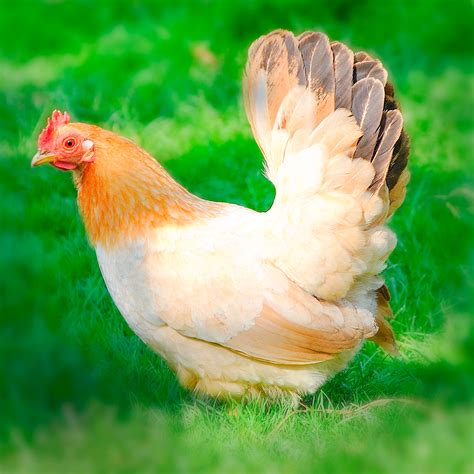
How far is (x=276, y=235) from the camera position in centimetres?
377

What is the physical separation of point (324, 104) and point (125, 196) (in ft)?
3.02

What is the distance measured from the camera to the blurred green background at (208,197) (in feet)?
11.2

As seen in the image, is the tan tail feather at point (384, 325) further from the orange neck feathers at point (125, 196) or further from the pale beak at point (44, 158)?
the pale beak at point (44, 158)

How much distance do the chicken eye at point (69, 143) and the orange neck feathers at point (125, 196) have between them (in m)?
0.08

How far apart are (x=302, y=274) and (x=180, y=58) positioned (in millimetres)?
4342

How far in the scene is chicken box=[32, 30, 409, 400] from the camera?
12.1 ft

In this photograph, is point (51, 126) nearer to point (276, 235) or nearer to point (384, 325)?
point (276, 235)

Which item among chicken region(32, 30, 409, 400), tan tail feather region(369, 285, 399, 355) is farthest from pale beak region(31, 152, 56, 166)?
tan tail feather region(369, 285, 399, 355)

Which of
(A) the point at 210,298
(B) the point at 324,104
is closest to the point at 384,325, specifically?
(A) the point at 210,298

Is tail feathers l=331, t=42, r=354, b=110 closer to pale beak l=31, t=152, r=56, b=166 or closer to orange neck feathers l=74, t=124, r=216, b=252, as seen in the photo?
orange neck feathers l=74, t=124, r=216, b=252

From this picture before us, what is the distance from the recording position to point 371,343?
4680 mm

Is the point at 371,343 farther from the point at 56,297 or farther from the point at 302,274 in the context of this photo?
the point at 56,297

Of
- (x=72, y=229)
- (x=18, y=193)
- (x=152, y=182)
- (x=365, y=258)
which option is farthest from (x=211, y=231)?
(x=18, y=193)

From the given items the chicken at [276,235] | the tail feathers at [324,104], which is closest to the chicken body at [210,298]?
the chicken at [276,235]
